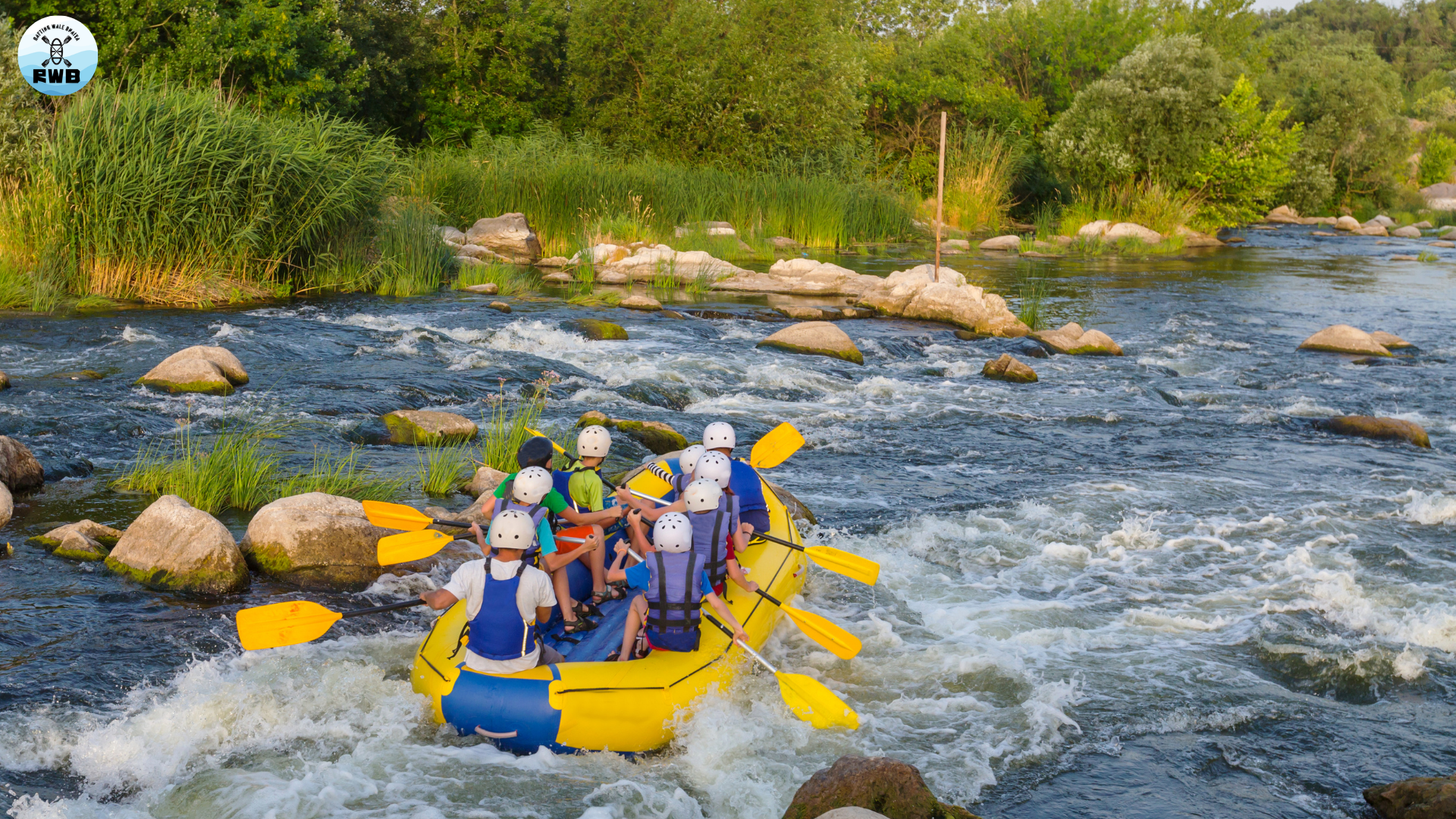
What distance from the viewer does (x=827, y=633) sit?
467 centimetres

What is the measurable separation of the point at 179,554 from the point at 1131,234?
71.8 feet

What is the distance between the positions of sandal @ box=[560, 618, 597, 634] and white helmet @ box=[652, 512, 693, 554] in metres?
0.60

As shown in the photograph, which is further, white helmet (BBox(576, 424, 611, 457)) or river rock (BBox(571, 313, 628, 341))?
river rock (BBox(571, 313, 628, 341))

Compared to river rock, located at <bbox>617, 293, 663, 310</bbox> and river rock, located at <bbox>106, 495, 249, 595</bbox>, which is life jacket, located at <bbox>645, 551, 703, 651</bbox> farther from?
river rock, located at <bbox>617, 293, 663, 310</bbox>

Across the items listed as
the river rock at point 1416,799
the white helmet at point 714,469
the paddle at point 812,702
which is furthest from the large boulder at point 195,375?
the river rock at point 1416,799

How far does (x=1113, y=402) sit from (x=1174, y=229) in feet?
55.3

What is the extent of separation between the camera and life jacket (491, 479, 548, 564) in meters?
4.35

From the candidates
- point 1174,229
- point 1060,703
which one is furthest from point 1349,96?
point 1060,703

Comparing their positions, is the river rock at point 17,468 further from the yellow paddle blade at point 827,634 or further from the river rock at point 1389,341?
the river rock at point 1389,341

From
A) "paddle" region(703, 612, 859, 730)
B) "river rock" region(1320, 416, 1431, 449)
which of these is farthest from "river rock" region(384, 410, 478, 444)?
"river rock" region(1320, 416, 1431, 449)

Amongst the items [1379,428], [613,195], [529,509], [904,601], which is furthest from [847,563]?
[613,195]

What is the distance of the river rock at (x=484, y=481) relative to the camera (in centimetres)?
639

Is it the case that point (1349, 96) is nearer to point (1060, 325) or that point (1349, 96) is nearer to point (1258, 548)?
point (1060, 325)

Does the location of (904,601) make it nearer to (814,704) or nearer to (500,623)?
(814,704)
